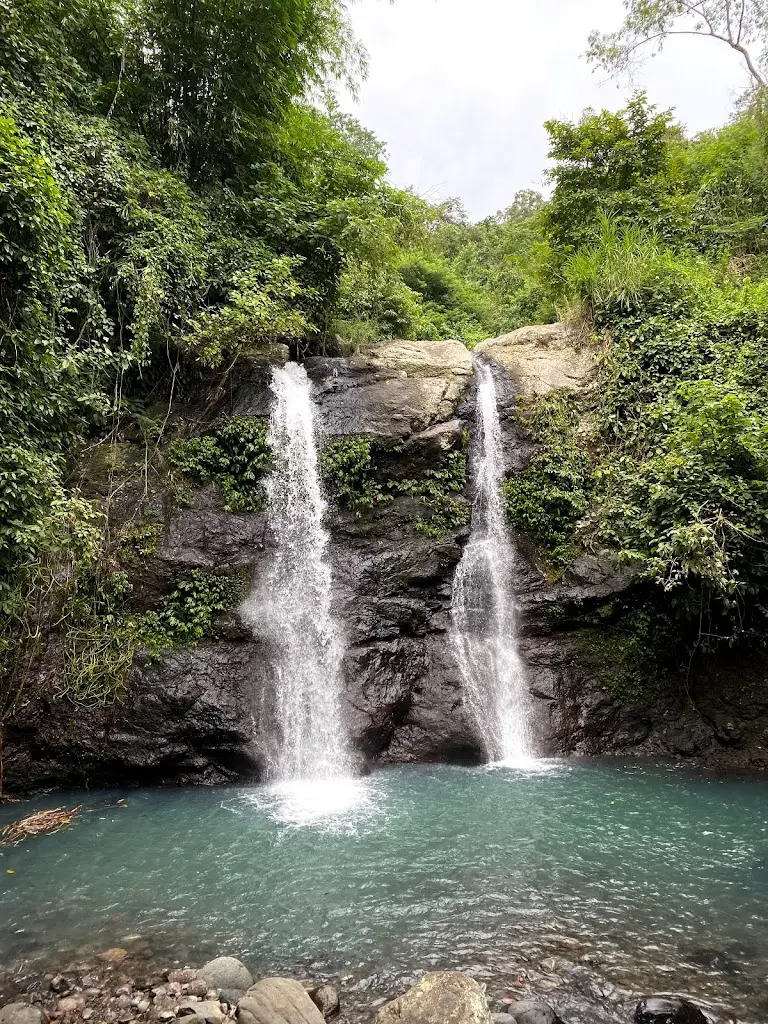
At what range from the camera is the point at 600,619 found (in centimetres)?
997

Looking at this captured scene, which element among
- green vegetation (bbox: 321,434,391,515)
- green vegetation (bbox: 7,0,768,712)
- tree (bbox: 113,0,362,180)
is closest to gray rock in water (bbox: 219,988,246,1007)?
green vegetation (bbox: 7,0,768,712)

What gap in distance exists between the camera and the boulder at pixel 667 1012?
3714 mm

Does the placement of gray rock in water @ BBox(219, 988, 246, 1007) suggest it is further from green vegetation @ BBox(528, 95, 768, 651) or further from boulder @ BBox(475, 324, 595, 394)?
boulder @ BBox(475, 324, 595, 394)

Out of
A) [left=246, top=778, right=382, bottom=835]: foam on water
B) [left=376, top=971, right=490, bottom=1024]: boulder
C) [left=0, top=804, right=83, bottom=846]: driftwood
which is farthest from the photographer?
[left=246, top=778, right=382, bottom=835]: foam on water

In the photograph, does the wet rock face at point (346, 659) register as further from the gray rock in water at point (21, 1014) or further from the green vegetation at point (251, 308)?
the gray rock in water at point (21, 1014)

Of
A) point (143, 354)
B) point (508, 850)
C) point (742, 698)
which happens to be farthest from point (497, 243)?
point (508, 850)

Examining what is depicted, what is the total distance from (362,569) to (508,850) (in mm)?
4975

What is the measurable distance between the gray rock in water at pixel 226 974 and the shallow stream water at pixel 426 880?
0.65 ft

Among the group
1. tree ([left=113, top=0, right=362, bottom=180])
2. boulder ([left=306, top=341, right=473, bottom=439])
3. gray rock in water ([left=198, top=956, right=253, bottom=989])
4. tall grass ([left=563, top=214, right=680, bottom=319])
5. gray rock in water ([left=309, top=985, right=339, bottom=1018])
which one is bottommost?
gray rock in water ([left=309, top=985, right=339, bottom=1018])

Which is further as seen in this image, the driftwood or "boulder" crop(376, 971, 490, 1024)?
the driftwood

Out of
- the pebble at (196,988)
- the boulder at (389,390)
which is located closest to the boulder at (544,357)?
the boulder at (389,390)

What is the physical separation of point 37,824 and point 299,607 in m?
4.34

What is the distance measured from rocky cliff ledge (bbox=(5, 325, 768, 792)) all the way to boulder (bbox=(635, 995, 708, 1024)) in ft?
16.9

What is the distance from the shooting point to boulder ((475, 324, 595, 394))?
40.9ft
